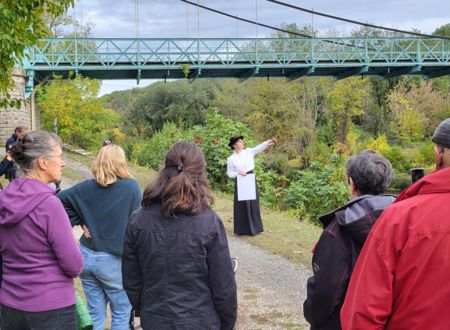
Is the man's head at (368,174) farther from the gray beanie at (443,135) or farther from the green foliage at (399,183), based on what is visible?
the green foliage at (399,183)

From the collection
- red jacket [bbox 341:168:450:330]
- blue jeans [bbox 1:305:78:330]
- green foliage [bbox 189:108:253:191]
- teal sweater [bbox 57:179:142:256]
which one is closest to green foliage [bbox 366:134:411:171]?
green foliage [bbox 189:108:253:191]

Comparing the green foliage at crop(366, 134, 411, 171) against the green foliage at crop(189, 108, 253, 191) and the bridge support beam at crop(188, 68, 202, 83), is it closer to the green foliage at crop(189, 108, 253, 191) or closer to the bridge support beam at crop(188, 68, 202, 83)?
the bridge support beam at crop(188, 68, 202, 83)

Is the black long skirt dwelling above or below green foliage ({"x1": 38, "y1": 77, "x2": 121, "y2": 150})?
below

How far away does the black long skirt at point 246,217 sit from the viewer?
33.7 ft

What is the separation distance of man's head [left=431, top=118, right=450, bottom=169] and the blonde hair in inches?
94.3

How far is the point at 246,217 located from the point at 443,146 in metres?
8.15

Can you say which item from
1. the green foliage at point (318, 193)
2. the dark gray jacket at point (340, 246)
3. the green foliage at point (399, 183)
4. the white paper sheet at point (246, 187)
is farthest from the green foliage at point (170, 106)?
the dark gray jacket at point (340, 246)

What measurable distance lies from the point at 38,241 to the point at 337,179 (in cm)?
1263

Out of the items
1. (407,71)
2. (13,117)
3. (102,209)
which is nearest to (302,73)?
(407,71)

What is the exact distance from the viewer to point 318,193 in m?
14.6

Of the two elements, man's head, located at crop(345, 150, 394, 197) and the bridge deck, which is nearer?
man's head, located at crop(345, 150, 394, 197)

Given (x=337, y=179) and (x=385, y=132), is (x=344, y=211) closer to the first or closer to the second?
(x=337, y=179)

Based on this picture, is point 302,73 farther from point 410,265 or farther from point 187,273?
point 410,265

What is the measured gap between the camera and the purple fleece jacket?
→ 3.07 m
